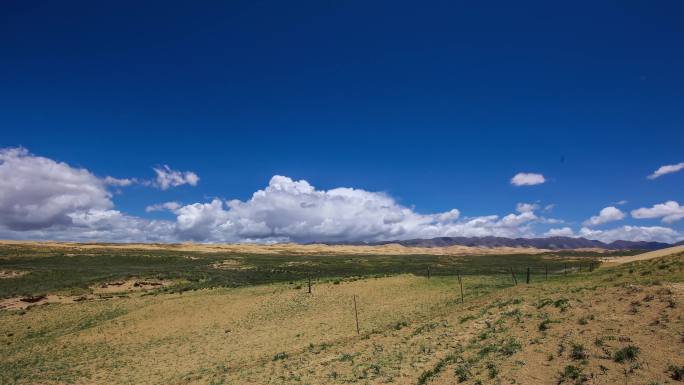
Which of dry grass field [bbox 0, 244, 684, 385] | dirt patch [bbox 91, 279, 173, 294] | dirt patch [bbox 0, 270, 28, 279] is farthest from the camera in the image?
dirt patch [bbox 0, 270, 28, 279]

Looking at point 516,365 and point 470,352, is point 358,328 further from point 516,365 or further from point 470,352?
point 516,365

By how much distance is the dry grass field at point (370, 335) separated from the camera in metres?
13.3

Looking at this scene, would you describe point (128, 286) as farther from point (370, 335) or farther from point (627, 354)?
point (627, 354)

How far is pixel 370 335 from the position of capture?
918 inches

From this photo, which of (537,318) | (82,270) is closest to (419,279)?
(537,318)

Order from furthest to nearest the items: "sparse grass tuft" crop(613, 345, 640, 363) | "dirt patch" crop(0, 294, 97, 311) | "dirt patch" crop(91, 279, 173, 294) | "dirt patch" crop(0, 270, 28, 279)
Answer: "dirt patch" crop(0, 270, 28, 279)
"dirt patch" crop(91, 279, 173, 294)
"dirt patch" crop(0, 294, 97, 311)
"sparse grass tuft" crop(613, 345, 640, 363)

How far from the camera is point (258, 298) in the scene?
41312 millimetres

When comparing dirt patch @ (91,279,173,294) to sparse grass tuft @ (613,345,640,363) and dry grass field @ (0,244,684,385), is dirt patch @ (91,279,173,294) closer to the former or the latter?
dry grass field @ (0,244,684,385)

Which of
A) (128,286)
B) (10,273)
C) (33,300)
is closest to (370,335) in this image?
(33,300)

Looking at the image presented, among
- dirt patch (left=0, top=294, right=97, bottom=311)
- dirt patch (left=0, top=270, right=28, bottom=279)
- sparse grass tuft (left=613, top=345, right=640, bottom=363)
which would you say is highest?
sparse grass tuft (left=613, top=345, right=640, bottom=363)

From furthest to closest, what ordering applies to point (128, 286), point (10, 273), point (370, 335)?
point (10, 273)
point (128, 286)
point (370, 335)

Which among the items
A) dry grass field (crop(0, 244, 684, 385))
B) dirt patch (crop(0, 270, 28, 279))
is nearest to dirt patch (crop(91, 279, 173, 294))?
dry grass field (crop(0, 244, 684, 385))

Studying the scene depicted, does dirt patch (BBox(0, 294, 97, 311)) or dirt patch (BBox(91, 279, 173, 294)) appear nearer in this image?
dirt patch (BBox(0, 294, 97, 311))

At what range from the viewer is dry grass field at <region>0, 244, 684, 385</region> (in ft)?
43.7
